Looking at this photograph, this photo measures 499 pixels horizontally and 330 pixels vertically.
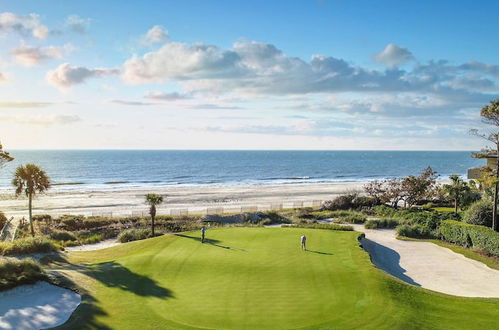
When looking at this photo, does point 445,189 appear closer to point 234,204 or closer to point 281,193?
point 234,204

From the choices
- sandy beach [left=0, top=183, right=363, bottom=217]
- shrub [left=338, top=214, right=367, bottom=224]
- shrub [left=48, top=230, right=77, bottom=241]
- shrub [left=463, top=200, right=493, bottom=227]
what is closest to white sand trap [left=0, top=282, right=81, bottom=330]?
shrub [left=48, top=230, right=77, bottom=241]

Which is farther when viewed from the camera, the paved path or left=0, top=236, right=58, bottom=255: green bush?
left=0, top=236, right=58, bottom=255: green bush

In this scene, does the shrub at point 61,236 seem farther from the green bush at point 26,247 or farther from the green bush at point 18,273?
the green bush at point 18,273

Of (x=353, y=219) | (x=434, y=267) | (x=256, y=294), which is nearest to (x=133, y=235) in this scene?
(x=256, y=294)

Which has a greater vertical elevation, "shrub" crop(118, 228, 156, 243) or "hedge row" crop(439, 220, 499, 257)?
"hedge row" crop(439, 220, 499, 257)

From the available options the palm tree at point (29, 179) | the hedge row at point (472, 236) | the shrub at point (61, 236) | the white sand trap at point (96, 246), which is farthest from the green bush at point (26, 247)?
the hedge row at point (472, 236)

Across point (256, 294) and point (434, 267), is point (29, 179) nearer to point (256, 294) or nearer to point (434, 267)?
point (256, 294)

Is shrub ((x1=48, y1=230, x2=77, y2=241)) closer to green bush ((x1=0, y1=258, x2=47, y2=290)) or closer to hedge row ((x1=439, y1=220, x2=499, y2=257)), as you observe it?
green bush ((x1=0, y1=258, x2=47, y2=290))

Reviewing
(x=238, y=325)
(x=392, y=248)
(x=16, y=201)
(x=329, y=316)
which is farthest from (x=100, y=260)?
(x=16, y=201)
